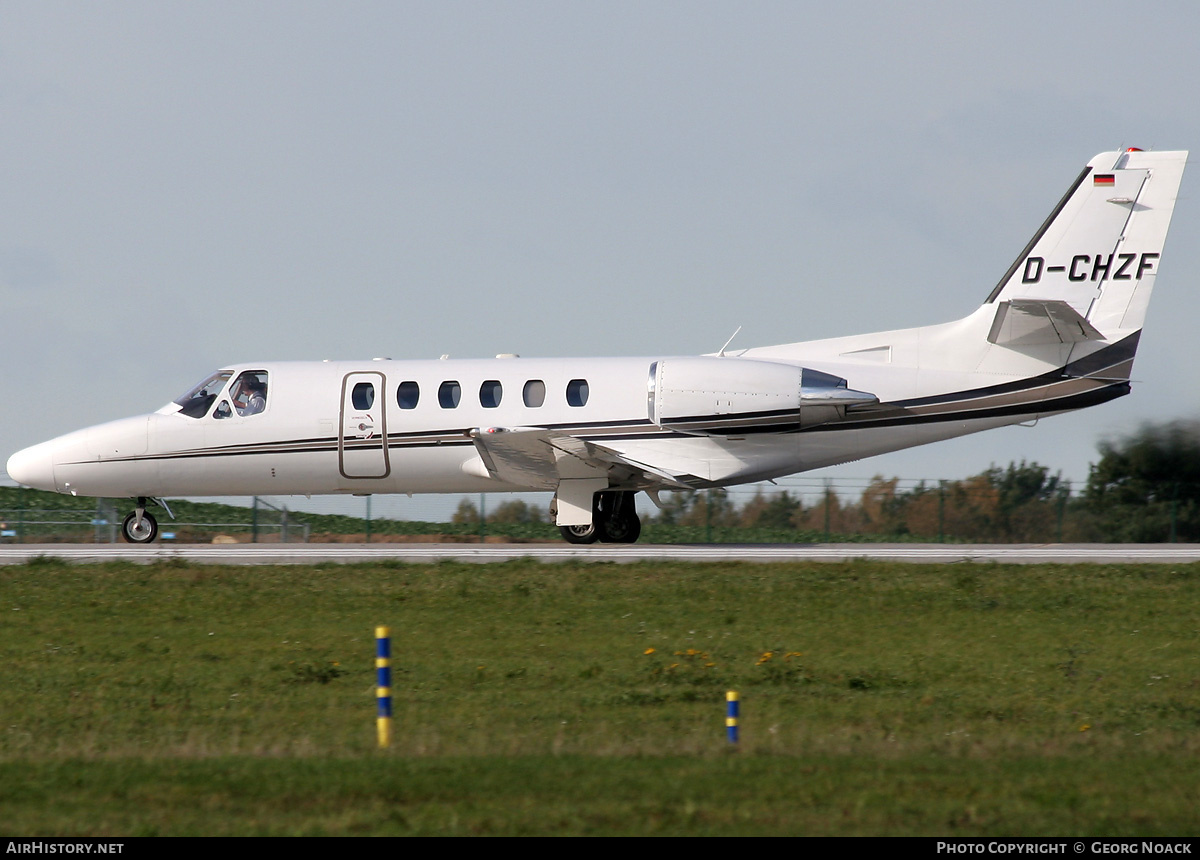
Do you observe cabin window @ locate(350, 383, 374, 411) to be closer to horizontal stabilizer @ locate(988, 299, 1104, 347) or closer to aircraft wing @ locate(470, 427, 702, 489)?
aircraft wing @ locate(470, 427, 702, 489)

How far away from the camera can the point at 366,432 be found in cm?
2316

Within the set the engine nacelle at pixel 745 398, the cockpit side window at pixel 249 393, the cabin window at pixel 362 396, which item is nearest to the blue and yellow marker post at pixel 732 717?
the engine nacelle at pixel 745 398

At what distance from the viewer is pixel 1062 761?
29.0 ft

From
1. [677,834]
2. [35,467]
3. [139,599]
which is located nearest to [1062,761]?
[677,834]

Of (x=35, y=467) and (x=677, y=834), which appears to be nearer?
(x=677, y=834)

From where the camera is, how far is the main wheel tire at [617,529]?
2408cm

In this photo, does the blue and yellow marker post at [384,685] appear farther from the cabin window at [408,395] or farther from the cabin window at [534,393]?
the cabin window at [408,395]

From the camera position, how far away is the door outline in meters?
23.1

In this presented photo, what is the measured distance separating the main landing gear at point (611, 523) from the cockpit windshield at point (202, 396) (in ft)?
22.3

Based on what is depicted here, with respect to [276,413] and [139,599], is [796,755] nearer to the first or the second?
[139,599]

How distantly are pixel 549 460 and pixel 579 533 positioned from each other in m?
1.85

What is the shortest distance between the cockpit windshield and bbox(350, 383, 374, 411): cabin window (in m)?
2.53
